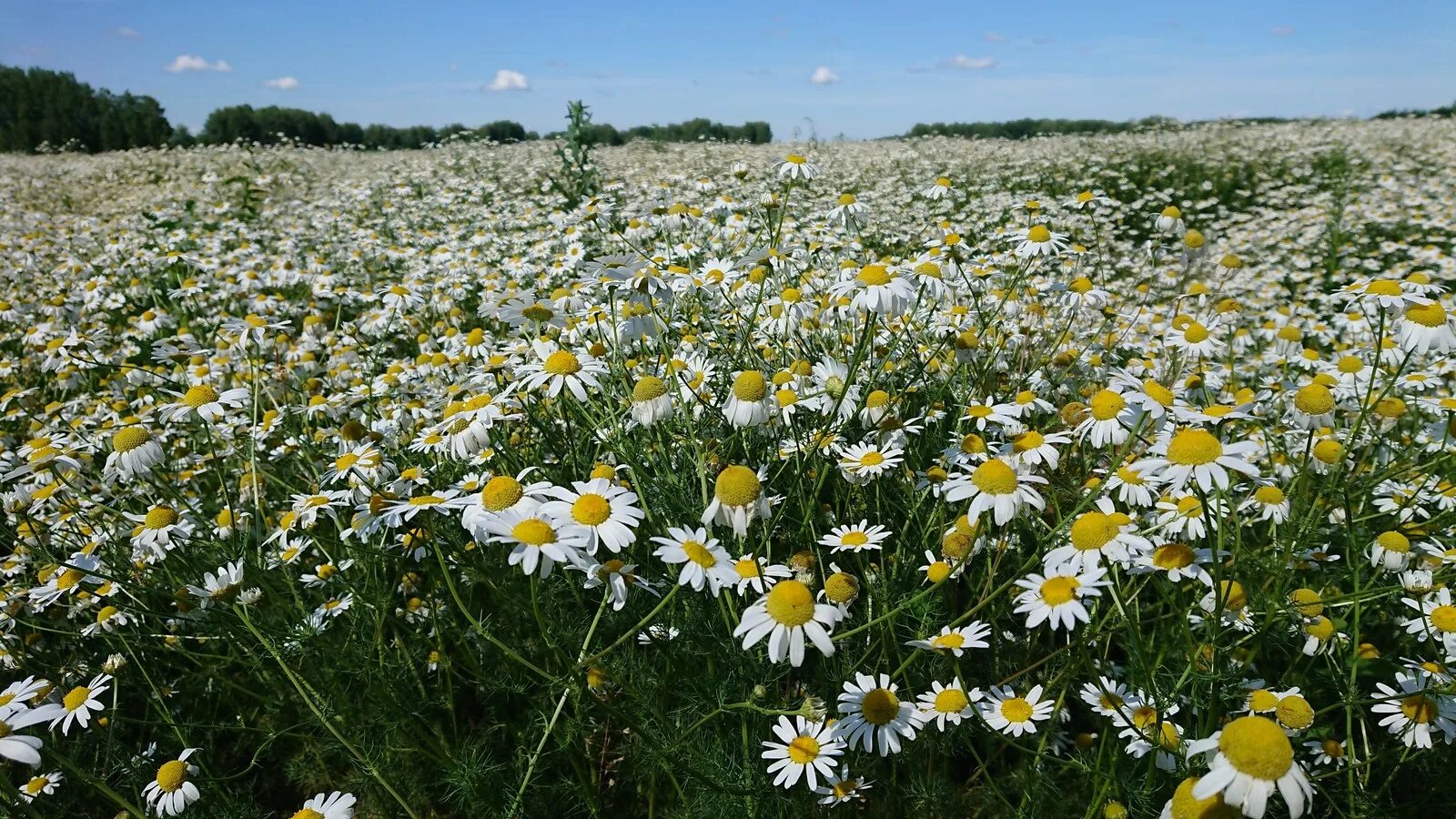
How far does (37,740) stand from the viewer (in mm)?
1695

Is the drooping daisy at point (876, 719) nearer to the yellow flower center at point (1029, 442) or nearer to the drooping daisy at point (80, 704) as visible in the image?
the yellow flower center at point (1029, 442)

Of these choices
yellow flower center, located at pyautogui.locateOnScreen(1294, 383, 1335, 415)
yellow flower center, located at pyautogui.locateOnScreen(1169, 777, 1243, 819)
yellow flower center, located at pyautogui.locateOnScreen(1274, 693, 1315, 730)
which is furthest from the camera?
yellow flower center, located at pyautogui.locateOnScreen(1294, 383, 1335, 415)

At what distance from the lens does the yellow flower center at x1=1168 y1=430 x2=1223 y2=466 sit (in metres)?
1.71

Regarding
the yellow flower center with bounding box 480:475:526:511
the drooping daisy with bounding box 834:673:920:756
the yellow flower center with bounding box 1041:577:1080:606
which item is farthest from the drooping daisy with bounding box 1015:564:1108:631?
the yellow flower center with bounding box 480:475:526:511

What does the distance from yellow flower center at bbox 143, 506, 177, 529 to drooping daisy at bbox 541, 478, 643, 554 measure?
1.54 m

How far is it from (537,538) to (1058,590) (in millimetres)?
1249

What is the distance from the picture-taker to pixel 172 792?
2.11m

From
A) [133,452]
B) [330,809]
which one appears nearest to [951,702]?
[330,809]

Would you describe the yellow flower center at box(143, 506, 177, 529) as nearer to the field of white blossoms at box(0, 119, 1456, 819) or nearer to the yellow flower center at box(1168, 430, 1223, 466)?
the field of white blossoms at box(0, 119, 1456, 819)

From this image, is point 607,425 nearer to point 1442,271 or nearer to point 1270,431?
point 1270,431

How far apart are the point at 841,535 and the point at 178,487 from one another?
3.04 metres

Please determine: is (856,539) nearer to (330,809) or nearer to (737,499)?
(737,499)

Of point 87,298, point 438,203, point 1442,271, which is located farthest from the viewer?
point 438,203

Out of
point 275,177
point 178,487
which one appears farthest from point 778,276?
point 275,177
